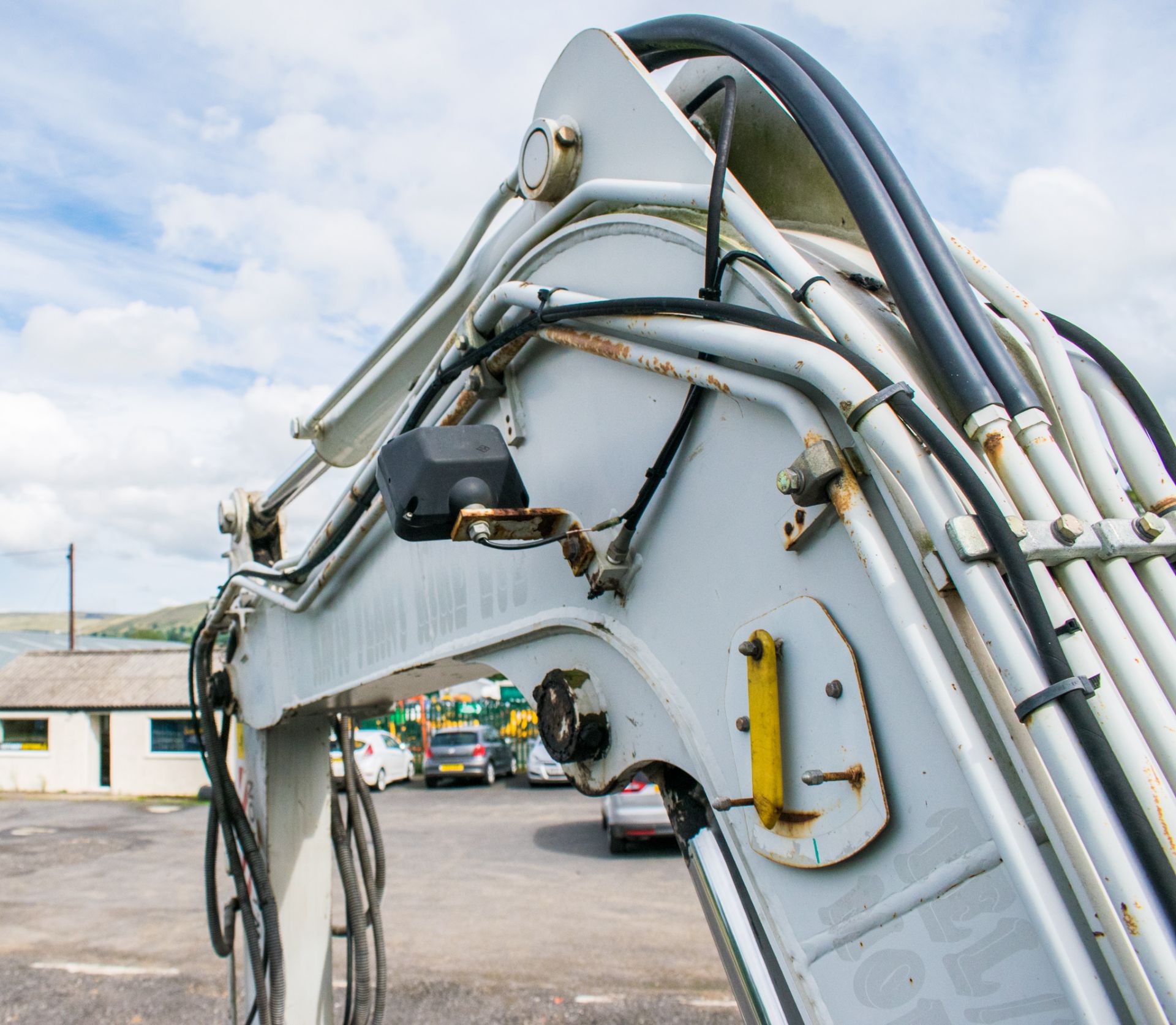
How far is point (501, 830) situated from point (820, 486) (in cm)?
1345

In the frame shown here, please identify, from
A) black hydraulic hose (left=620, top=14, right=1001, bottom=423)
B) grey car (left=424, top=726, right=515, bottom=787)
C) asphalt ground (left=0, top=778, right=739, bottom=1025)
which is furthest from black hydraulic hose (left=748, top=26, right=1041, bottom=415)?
grey car (left=424, top=726, right=515, bottom=787)

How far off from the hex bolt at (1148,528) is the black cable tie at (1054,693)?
0.24 meters

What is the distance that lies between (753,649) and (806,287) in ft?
1.54

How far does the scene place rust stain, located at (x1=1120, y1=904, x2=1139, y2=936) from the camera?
0.89 m

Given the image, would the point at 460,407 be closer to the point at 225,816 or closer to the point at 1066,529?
the point at 1066,529

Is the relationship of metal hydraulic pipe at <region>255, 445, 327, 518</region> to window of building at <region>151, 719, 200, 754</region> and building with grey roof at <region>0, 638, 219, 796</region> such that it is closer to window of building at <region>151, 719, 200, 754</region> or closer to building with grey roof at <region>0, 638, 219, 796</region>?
building with grey roof at <region>0, 638, 219, 796</region>

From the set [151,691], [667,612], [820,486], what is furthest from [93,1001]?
[151,691]

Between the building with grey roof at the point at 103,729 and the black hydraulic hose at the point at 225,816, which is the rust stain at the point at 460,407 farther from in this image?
the building with grey roof at the point at 103,729

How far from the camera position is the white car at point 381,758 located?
60.0 ft

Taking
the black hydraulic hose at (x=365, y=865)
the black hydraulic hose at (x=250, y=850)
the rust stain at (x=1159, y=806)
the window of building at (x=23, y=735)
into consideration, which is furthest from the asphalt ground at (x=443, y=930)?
the window of building at (x=23, y=735)

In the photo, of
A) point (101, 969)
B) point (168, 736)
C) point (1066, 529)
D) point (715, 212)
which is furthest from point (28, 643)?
point (1066, 529)

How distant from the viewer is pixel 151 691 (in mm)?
22078

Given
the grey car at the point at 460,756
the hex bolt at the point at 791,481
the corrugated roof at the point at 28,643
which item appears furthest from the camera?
the corrugated roof at the point at 28,643

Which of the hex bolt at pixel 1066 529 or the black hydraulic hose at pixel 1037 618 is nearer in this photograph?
the black hydraulic hose at pixel 1037 618
